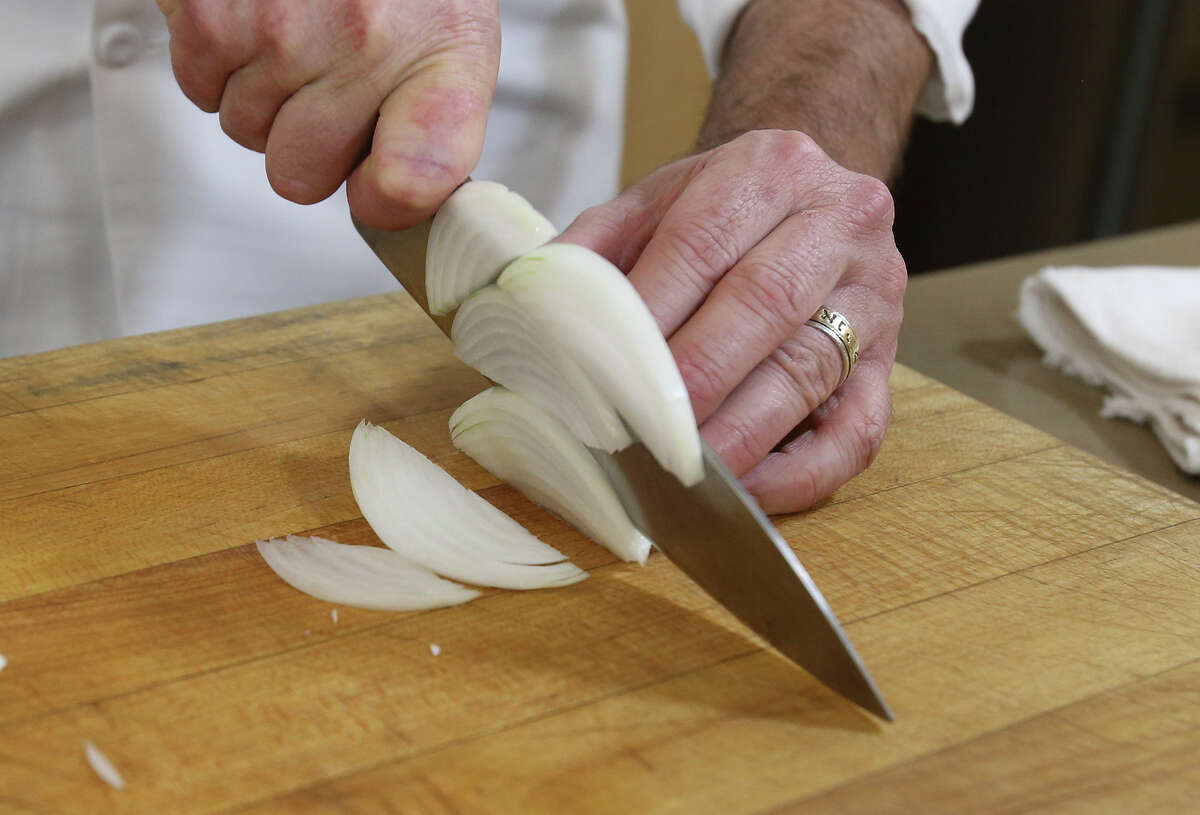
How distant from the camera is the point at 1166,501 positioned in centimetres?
88

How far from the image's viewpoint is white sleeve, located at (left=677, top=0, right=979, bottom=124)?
1378mm

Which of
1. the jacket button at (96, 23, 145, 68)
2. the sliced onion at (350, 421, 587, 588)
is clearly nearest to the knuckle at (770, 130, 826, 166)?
the sliced onion at (350, 421, 587, 588)

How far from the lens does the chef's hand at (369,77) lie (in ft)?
2.67

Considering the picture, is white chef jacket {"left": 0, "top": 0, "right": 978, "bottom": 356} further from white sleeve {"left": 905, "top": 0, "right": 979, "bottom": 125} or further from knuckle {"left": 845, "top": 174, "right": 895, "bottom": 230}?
knuckle {"left": 845, "top": 174, "right": 895, "bottom": 230}

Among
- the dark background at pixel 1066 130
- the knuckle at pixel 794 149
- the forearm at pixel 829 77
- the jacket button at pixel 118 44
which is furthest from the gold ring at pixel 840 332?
the dark background at pixel 1066 130

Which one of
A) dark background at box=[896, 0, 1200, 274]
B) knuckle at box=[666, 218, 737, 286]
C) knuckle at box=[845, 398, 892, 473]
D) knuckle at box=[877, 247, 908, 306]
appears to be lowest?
dark background at box=[896, 0, 1200, 274]

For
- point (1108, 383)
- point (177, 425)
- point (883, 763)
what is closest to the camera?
point (883, 763)

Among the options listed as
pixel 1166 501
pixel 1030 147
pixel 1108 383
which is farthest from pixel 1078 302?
pixel 1030 147

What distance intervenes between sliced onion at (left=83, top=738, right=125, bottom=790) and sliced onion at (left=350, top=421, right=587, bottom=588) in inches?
9.3

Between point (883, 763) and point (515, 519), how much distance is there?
0.34m

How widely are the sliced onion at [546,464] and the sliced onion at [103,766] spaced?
13.2 inches

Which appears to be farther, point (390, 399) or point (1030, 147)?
point (1030, 147)

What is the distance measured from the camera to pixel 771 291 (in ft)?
2.66

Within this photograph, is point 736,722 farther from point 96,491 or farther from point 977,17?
point 977,17
